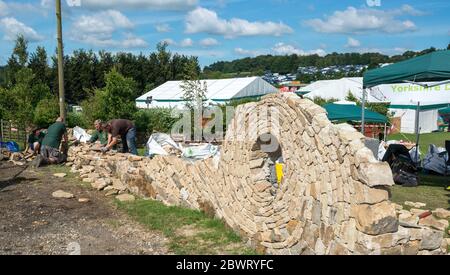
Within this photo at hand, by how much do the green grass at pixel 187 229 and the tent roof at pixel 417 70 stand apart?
5.42 m

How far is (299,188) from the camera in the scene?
4.89m

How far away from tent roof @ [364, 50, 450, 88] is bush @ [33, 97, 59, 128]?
1387cm

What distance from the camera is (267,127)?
5.88 meters

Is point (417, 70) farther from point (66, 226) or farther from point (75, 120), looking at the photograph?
point (75, 120)

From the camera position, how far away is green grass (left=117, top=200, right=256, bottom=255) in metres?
A: 5.88

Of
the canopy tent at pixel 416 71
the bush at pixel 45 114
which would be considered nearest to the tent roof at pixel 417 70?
the canopy tent at pixel 416 71

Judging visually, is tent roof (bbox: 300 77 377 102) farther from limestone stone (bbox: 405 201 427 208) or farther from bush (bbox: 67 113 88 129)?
limestone stone (bbox: 405 201 427 208)

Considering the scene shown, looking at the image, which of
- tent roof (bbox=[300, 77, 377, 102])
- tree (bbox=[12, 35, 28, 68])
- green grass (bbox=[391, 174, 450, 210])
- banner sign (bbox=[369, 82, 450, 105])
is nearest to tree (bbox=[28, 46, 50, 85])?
tree (bbox=[12, 35, 28, 68])

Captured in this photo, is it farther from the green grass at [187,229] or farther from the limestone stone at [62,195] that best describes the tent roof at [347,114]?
the limestone stone at [62,195]

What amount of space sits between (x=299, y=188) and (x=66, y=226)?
4369 millimetres

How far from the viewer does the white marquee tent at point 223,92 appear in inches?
1251

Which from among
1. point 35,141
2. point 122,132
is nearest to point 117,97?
point 35,141
